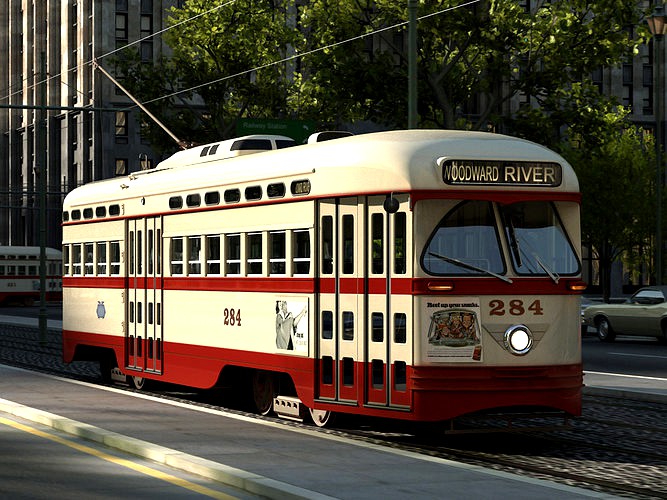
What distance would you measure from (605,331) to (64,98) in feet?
181

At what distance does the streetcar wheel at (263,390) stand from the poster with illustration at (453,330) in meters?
3.51

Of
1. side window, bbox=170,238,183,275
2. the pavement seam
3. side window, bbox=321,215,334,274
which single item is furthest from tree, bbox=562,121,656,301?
the pavement seam

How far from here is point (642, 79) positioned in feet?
294

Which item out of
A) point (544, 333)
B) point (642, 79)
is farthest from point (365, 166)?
point (642, 79)

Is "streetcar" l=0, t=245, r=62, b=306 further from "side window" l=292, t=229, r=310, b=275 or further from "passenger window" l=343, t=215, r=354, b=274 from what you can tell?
"passenger window" l=343, t=215, r=354, b=274

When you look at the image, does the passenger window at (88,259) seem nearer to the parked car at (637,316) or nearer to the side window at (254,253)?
the side window at (254,253)

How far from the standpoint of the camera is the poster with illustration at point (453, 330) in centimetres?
1340

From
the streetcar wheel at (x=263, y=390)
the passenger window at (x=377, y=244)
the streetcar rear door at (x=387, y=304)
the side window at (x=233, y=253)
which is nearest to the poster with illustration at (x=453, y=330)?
the streetcar rear door at (x=387, y=304)

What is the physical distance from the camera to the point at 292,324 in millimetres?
15461

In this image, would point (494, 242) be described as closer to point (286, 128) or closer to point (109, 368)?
point (109, 368)

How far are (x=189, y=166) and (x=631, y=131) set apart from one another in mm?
51707

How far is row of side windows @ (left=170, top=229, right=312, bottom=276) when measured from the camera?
15.4 m

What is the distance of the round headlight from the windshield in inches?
21.9

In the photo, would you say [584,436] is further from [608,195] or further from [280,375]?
[608,195]
